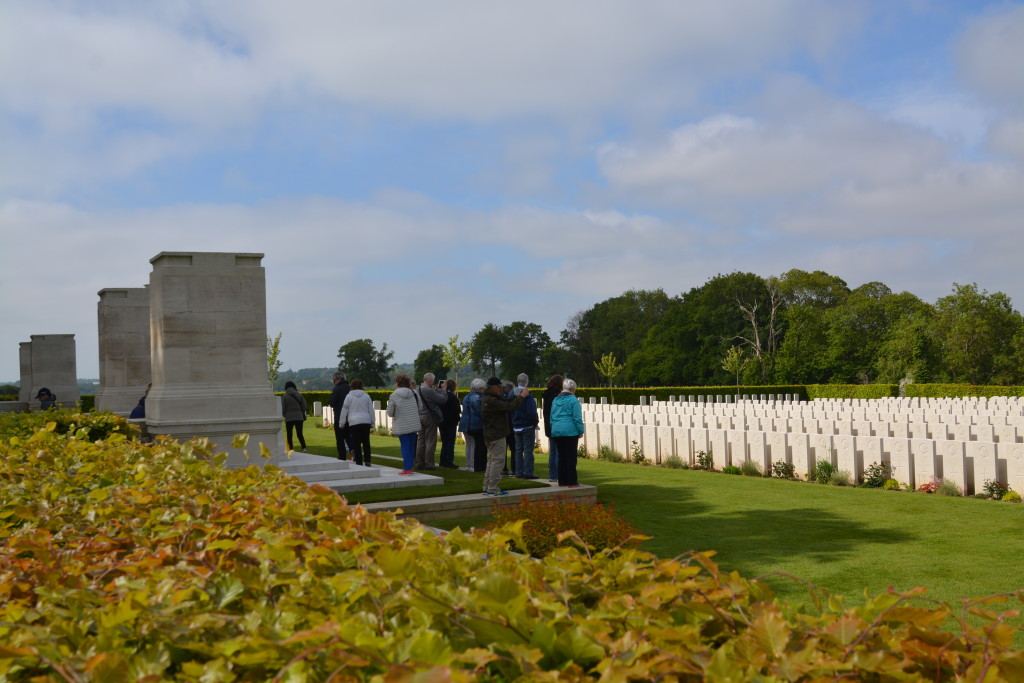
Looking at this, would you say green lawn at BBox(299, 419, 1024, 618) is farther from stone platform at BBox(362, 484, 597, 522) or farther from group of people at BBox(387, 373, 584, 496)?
group of people at BBox(387, 373, 584, 496)

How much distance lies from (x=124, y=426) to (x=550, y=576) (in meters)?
10.5

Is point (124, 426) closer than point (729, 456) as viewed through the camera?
Yes

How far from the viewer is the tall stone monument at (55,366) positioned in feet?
81.8

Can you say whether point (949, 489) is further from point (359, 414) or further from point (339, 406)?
point (339, 406)

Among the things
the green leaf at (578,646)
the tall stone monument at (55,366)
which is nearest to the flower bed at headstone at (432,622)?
the green leaf at (578,646)

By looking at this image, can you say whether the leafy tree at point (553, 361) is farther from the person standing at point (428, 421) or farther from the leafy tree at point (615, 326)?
the person standing at point (428, 421)

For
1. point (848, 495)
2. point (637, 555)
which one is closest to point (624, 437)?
point (848, 495)

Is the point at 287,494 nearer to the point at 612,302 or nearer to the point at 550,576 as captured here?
the point at 550,576

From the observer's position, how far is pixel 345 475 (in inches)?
468

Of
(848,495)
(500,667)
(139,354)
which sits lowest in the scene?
(848,495)

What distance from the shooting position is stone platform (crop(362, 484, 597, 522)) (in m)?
9.79

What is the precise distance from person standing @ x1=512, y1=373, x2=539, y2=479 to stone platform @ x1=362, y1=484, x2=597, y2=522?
1.70m

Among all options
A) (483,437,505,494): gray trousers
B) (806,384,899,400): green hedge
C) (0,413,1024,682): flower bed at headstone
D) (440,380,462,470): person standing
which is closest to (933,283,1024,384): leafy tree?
(806,384,899,400): green hedge

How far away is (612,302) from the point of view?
95.8m
